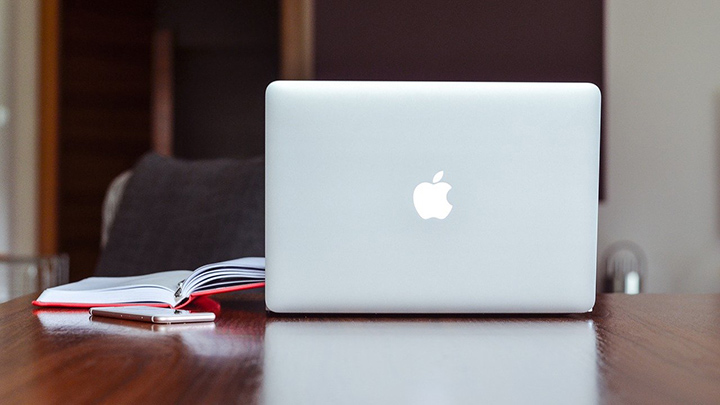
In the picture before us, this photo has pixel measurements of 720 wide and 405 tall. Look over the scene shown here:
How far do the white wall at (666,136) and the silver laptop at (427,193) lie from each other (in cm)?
217

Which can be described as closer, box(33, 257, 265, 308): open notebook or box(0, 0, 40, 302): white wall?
box(33, 257, 265, 308): open notebook

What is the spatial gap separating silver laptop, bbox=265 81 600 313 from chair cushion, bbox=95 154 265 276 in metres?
1.03

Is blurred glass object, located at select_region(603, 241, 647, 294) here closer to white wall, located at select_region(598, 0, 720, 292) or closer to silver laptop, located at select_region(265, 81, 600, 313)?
white wall, located at select_region(598, 0, 720, 292)

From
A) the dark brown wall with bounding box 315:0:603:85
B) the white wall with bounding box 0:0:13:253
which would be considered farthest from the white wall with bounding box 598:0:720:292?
the white wall with bounding box 0:0:13:253

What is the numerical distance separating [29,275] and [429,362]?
9.38 ft

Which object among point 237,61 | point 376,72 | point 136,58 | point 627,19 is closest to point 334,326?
point 376,72

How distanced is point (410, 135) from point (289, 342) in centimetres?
29

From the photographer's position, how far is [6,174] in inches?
140

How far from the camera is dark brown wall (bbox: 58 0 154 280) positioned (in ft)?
13.6

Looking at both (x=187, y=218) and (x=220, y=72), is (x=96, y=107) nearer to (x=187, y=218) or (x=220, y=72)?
A: (x=220, y=72)

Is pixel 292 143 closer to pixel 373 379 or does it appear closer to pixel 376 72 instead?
pixel 373 379

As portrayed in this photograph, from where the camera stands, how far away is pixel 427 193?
85 cm

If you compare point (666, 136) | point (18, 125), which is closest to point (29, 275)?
point (18, 125)

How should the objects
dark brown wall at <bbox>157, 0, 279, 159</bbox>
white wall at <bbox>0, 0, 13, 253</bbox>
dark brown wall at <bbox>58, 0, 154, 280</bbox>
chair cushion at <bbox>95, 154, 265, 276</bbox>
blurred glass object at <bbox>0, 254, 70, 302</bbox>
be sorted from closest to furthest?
chair cushion at <bbox>95, 154, 265, 276</bbox>
blurred glass object at <bbox>0, 254, 70, 302</bbox>
white wall at <bbox>0, 0, 13, 253</bbox>
dark brown wall at <bbox>58, 0, 154, 280</bbox>
dark brown wall at <bbox>157, 0, 279, 159</bbox>
